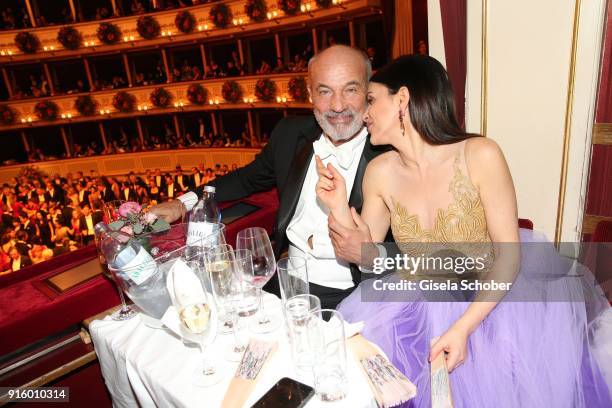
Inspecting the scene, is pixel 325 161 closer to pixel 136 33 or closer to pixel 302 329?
pixel 302 329

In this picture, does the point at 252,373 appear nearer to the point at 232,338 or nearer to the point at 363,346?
the point at 232,338

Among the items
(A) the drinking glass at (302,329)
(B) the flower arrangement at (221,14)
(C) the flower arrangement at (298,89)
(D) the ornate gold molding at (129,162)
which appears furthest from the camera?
(D) the ornate gold molding at (129,162)

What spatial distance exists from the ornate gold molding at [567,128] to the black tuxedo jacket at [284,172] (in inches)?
72.1

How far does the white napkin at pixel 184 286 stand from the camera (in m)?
1.31

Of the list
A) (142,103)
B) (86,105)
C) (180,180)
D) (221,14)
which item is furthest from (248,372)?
(86,105)

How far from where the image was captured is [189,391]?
126cm

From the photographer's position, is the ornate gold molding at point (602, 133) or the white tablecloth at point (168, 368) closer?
the white tablecloth at point (168, 368)

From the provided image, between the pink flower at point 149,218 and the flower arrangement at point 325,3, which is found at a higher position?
the flower arrangement at point 325,3

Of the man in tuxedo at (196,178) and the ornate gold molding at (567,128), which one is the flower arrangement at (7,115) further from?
the ornate gold molding at (567,128)

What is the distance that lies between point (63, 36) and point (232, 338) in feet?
55.3

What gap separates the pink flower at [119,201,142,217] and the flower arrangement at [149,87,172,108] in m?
14.8

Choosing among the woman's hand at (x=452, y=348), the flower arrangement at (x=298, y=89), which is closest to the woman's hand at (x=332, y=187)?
the woman's hand at (x=452, y=348)

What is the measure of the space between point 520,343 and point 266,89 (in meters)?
12.2

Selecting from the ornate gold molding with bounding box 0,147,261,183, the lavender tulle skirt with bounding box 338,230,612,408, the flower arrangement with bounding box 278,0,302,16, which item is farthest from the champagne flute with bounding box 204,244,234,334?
the ornate gold molding with bounding box 0,147,261,183
